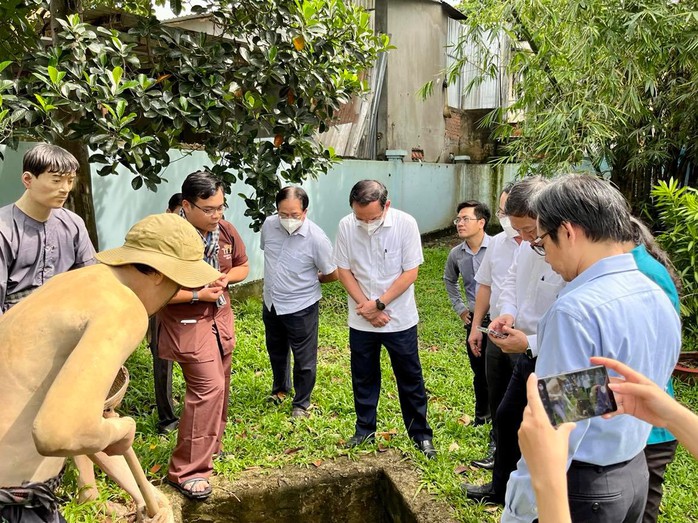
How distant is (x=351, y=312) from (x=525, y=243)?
1306 millimetres

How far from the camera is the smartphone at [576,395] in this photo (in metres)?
1.33

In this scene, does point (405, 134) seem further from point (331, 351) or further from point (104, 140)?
point (104, 140)

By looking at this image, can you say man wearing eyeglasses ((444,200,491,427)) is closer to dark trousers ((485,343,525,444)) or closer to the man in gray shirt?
dark trousers ((485,343,525,444))

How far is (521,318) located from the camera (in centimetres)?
304

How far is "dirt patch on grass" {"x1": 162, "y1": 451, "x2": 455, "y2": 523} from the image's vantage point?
11.1 ft

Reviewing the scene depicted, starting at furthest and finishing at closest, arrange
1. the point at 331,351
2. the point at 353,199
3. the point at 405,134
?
the point at 405,134 → the point at 331,351 → the point at 353,199

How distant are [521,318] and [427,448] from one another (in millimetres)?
1236

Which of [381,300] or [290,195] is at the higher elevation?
[290,195]

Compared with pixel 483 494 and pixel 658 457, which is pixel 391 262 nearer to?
pixel 483 494

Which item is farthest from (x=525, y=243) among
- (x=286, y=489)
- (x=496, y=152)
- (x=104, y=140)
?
(x=496, y=152)

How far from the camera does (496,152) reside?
14078 mm

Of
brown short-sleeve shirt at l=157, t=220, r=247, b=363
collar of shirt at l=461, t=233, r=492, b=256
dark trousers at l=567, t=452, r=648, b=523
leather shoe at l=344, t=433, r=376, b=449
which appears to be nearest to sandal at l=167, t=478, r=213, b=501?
brown short-sleeve shirt at l=157, t=220, r=247, b=363

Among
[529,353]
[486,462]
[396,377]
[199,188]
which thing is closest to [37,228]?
[199,188]

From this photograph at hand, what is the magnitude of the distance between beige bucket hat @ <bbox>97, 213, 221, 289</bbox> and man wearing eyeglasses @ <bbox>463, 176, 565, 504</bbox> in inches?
63.3
